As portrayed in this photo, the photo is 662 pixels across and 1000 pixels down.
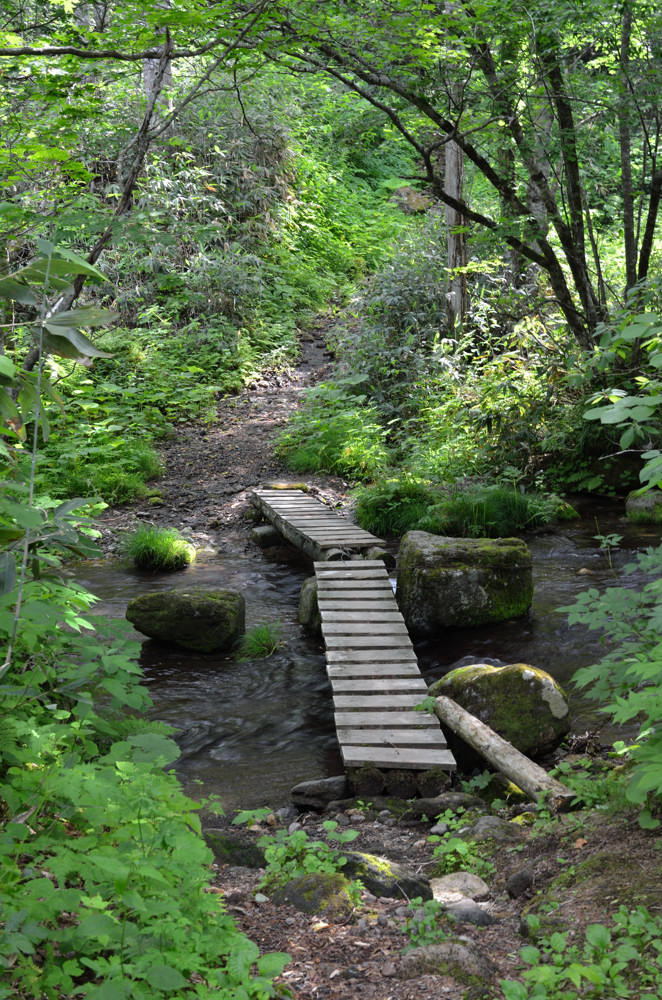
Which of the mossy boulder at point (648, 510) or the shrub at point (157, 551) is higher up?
the mossy boulder at point (648, 510)

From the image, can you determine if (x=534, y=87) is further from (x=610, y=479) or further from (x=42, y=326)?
(x=42, y=326)

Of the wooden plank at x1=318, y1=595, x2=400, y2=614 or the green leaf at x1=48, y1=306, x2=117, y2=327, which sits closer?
the green leaf at x1=48, y1=306, x2=117, y2=327

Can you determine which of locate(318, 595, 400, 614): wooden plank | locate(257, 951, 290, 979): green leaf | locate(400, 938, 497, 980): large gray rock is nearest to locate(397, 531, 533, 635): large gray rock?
locate(318, 595, 400, 614): wooden plank

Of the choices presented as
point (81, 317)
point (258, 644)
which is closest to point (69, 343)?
point (81, 317)

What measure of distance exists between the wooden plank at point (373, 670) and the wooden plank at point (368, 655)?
52mm

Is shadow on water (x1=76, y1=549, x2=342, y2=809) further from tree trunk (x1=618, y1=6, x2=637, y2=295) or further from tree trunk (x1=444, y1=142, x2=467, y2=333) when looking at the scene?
tree trunk (x1=444, y1=142, x2=467, y2=333)

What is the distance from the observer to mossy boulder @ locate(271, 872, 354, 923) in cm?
279

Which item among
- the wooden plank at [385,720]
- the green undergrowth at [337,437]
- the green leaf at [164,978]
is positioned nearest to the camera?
the green leaf at [164,978]

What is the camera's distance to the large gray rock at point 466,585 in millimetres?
6574

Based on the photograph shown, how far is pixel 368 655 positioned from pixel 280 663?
1.22 m

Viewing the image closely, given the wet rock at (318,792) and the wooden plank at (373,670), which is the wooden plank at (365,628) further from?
the wet rock at (318,792)

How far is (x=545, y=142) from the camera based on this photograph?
7.44m

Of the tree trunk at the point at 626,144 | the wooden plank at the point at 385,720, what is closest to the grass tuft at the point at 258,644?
the wooden plank at the point at 385,720

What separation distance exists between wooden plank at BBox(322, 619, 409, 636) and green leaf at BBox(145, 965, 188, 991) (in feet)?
13.9
